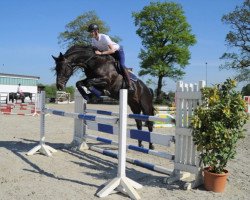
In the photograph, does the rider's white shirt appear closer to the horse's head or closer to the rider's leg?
the rider's leg

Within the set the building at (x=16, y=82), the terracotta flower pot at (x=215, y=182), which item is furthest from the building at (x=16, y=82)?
the terracotta flower pot at (x=215, y=182)

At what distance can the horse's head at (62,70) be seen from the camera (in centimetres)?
578

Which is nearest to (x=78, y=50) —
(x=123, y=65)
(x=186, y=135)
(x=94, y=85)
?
(x=94, y=85)

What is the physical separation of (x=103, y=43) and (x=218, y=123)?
9.33ft

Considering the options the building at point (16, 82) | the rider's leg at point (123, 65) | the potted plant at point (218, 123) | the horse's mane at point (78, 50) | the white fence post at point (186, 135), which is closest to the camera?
the potted plant at point (218, 123)

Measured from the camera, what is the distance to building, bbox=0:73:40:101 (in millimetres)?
49203

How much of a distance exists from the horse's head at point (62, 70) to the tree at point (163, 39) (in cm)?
3108

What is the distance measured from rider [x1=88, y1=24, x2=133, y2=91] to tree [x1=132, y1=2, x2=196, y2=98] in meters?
30.5

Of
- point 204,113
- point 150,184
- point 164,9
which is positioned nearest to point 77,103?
point 150,184

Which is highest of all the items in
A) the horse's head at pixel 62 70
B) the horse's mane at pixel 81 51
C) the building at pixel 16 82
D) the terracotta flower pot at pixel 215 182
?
the building at pixel 16 82

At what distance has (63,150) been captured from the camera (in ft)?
23.5

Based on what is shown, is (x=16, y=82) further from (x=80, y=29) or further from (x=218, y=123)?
(x=218, y=123)

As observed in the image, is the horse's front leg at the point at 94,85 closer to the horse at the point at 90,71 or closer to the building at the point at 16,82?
the horse at the point at 90,71

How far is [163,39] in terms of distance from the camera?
38.5m
